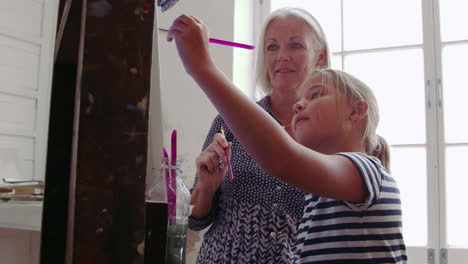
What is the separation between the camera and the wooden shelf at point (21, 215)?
960mm

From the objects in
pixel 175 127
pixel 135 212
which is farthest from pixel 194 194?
pixel 175 127

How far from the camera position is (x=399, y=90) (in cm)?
232

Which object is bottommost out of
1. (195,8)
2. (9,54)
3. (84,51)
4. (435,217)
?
(435,217)

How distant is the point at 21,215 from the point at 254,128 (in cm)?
72

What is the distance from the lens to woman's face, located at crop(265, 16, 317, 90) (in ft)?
3.86

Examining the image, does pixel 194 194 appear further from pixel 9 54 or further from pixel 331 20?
pixel 331 20

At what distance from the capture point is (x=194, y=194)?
1188 mm

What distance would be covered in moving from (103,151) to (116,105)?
0.03 m

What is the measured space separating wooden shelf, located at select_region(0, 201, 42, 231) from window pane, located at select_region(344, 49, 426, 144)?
1749mm

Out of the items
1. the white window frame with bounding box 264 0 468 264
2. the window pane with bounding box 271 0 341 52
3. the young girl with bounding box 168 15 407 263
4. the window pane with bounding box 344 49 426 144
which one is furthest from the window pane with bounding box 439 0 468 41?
the young girl with bounding box 168 15 407 263

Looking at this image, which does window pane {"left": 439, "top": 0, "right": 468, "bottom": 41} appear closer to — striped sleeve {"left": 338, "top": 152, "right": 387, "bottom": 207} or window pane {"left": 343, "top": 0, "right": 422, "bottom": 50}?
window pane {"left": 343, "top": 0, "right": 422, "bottom": 50}

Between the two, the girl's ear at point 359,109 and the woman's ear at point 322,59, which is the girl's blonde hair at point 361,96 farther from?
the woman's ear at point 322,59

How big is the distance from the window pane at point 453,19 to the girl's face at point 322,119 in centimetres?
172

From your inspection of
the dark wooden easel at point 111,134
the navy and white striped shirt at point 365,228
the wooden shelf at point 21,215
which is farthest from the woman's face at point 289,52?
the dark wooden easel at point 111,134
